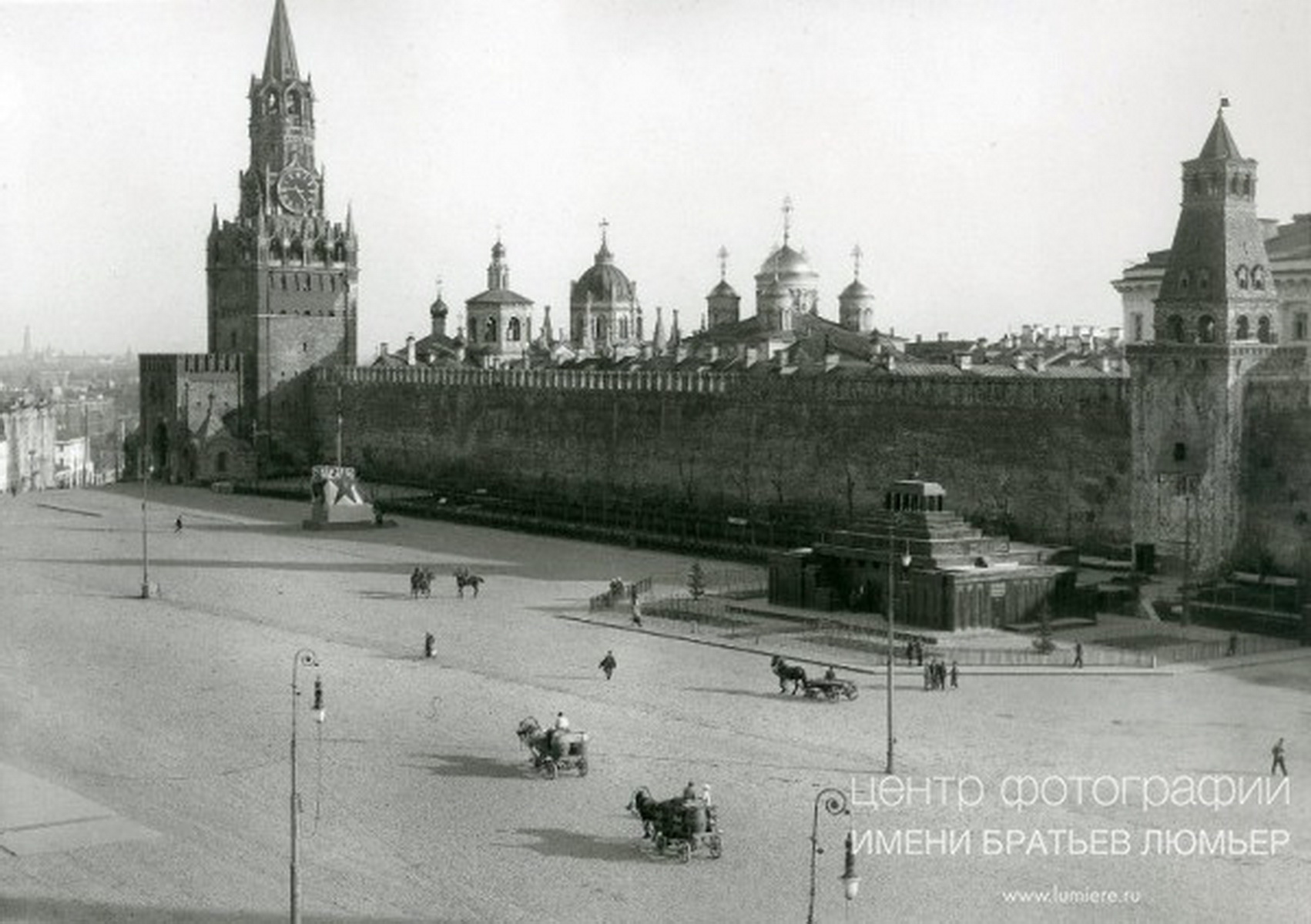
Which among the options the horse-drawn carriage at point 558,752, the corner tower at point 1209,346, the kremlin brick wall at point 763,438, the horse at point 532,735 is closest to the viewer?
the horse-drawn carriage at point 558,752

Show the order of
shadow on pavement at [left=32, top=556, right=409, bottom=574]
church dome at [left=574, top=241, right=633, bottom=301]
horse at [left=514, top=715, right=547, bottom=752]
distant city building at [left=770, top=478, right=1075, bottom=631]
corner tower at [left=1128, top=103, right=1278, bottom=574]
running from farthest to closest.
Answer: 1. church dome at [left=574, top=241, right=633, bottom=301]
2. shadow on pavement at [left=32, top=556, right=409, bottom=574]
3. corner tower at [left=1128, top=103, right=1278, bottom=574]
4. distant city building at [left=770, top=478, right=1075, bottom=631]
5. horse at [left=514, top=715, right=547, bottom=752]

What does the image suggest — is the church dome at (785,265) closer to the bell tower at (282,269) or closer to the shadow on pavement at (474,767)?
the bell tower at (282,269)

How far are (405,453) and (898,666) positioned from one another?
4281 centimetres

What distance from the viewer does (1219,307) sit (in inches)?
1522

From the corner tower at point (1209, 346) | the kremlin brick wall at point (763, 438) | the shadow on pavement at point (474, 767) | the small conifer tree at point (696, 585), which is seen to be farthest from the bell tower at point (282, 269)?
the shadow on pavement at point (474, 767)

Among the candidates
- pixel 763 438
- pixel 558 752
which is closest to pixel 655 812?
pixel 558 752

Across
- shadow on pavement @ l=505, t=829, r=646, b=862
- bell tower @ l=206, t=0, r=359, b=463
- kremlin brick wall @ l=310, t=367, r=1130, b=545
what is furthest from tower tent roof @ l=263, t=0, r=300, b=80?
shadow on pavement @ l=505, t=829, r=646, b=862

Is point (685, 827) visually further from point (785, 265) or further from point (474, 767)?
point (785, 265)

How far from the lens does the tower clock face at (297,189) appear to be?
2972 inches

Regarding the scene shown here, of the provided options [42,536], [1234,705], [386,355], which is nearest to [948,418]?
[1234,705]

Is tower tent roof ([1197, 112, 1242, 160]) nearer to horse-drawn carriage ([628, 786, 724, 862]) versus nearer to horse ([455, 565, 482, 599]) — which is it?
horse ([455, 565, 482, 599])

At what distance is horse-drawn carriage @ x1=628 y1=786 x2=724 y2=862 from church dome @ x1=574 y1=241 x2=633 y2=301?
83.4m

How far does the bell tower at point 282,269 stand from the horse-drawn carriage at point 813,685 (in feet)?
166

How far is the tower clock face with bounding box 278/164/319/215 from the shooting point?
75.5 m
